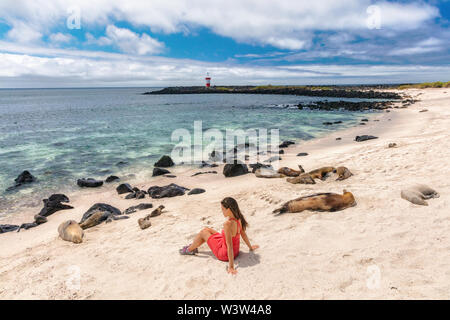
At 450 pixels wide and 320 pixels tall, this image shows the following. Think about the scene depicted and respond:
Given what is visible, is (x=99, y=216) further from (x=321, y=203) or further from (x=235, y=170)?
(x=235, y=170)

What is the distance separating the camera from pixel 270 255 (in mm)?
4945

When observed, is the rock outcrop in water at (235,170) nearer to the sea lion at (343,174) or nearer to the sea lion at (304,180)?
the sea lion at (304,180)

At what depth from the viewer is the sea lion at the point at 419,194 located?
6118 millimetres

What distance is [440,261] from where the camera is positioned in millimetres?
4121

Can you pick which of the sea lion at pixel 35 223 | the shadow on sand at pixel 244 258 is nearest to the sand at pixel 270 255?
the shadow on sand at pixel 244 258

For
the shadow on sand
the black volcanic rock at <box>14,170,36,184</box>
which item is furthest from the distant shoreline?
the shadow on sand

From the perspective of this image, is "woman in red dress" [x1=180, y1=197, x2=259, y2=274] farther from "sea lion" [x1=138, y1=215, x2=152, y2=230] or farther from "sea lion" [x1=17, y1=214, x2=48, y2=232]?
"sea lion" [x1=17, y1=214, x2=48, y2=232]

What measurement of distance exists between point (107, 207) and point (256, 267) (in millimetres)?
6245

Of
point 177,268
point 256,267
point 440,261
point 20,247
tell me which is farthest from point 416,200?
point 20,247

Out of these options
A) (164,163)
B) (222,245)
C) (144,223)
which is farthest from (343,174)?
(164,163)

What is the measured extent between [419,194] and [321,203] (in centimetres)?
223

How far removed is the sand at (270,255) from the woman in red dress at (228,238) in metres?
0.15
